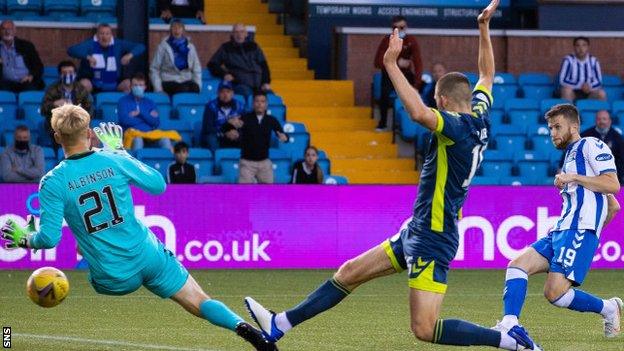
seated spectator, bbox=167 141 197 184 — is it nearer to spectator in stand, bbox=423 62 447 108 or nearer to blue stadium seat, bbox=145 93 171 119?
blue stadium seat, bbox=145 93 171 119

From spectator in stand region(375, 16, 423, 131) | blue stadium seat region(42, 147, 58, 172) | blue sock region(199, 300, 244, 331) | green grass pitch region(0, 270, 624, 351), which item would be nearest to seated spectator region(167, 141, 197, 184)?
blue stadium seat region(42, 147, 58, 172)

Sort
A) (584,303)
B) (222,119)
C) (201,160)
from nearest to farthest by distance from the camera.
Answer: (584,303)
(201,160)
(222,119)

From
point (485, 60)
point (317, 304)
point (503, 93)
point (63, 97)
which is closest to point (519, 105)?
point (503, 93)

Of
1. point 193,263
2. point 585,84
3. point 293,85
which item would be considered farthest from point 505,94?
point 193,263

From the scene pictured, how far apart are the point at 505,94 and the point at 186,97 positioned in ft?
17.7

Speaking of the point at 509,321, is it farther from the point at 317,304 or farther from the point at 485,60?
the point at 485,60

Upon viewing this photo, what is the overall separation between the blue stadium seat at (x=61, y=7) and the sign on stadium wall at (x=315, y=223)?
6.16 m

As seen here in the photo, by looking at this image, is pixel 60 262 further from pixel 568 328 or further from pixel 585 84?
pixel 585 84

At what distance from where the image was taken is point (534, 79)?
22484mm

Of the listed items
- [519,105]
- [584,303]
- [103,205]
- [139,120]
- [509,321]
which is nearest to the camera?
[103,205]

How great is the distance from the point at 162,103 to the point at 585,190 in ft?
34.8

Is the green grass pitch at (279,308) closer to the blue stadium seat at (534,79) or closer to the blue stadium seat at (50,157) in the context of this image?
the blue stadium seat at (50,157)

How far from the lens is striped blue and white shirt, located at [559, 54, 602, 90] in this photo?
21391mm

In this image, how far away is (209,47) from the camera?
22.2 m
